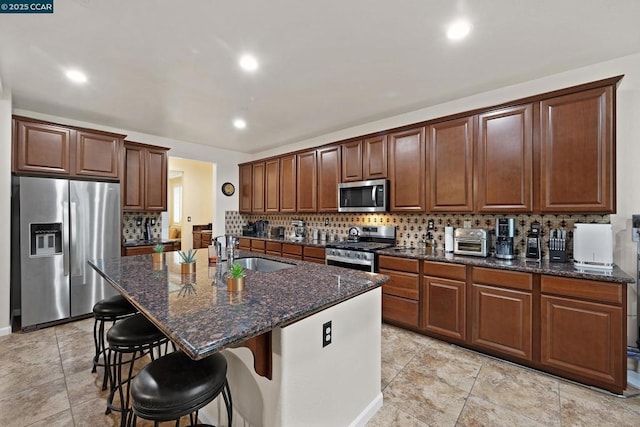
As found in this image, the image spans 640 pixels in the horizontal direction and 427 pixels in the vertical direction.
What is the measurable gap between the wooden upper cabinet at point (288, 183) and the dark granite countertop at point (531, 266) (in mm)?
2150

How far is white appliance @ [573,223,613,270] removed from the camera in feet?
7.32

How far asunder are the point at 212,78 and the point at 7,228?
9.00 feet

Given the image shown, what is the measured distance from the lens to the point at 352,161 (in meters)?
4.05

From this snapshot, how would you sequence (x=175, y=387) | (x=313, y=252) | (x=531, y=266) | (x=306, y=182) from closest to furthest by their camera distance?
(x=175, y=387) → (x=531, y=266) → (x=313, y=252) → (x=306, y=182)

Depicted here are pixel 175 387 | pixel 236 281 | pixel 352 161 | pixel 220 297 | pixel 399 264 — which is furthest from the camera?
pixel 352 161

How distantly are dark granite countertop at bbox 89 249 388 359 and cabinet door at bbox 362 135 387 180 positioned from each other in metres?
1.95

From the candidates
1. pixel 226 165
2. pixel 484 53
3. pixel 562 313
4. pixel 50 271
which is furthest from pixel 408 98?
pixel 50 271

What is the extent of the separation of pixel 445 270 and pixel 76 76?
4.03 meters

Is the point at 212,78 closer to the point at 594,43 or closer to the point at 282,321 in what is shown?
the point at 282,321

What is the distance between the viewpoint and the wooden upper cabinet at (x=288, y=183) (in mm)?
4863

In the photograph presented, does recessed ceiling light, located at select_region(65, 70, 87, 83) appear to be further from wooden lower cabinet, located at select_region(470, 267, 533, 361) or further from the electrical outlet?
wooden lower cabinet, located at select_region(470, 267, 533, 361)

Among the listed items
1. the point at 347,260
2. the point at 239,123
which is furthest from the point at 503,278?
the point at 239,123

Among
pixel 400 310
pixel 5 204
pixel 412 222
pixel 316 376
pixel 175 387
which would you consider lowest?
pixel 400 310

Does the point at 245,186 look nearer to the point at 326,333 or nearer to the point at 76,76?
the point at 76,76
